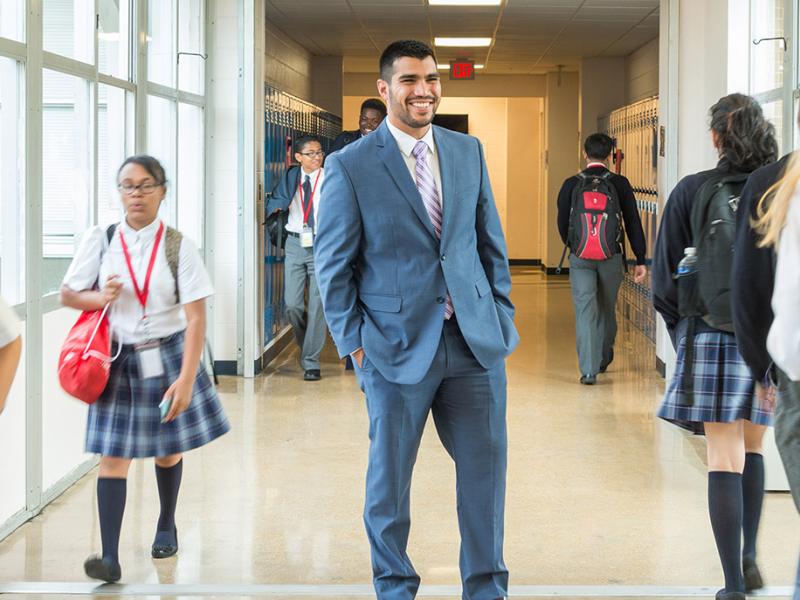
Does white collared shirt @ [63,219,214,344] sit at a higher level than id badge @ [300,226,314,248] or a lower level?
lower

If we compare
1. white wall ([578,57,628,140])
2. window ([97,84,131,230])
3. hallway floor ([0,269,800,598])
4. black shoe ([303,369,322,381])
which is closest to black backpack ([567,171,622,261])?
hallway floor ([0,269,800,598])

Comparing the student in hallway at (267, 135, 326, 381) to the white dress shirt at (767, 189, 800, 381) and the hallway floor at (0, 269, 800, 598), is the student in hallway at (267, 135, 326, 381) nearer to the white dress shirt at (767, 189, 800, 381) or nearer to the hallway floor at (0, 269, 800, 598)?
the hallway floor at (0, 269, 800, 598)

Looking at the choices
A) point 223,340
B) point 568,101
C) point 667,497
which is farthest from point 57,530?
point 568,101

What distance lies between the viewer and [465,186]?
3.42 metres

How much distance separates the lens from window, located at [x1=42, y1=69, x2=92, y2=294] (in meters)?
5.14

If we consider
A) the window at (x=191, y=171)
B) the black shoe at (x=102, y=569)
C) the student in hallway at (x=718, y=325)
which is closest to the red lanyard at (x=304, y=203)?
the window at (x=191, y=171)

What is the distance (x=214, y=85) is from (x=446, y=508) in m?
4.39

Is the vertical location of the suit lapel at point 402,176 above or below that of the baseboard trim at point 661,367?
above

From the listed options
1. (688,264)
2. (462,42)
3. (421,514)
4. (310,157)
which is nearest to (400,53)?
(688,264)

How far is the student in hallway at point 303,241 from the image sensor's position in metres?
8.67

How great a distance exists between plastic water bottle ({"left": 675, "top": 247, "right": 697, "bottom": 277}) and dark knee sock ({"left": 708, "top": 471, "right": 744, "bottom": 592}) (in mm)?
607

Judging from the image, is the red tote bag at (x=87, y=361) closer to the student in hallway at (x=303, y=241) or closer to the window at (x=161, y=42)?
the window at (x=161, y=42)

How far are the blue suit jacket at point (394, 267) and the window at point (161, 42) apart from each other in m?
3.82

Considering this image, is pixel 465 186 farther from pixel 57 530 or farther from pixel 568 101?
pixel 568 101
